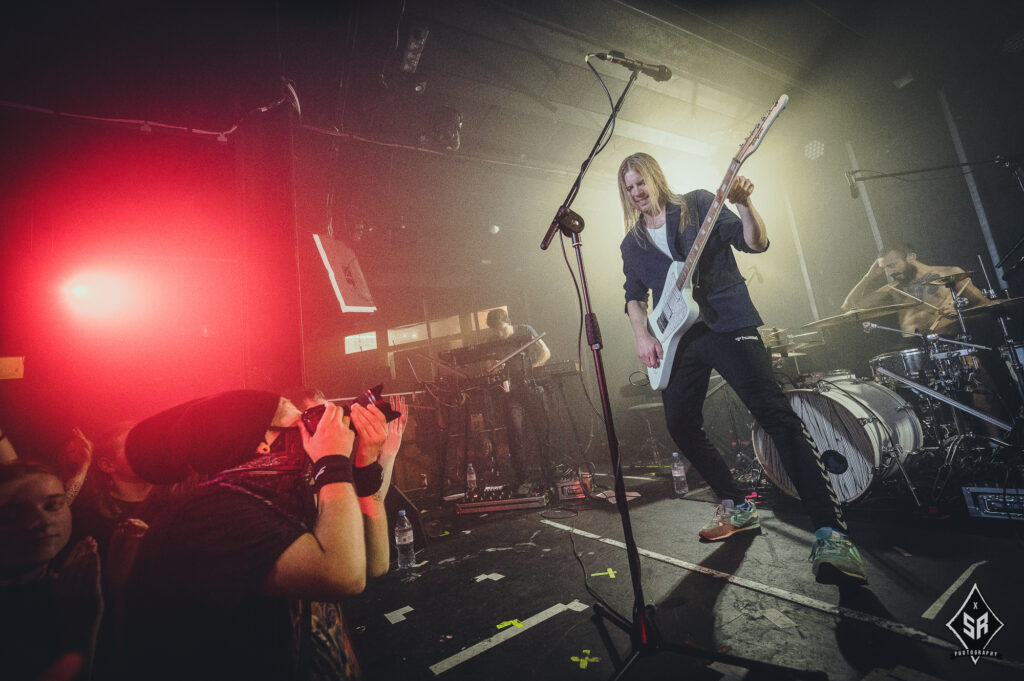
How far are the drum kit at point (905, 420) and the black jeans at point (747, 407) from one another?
3.42 feet

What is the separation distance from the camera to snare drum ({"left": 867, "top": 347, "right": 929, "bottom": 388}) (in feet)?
12.0

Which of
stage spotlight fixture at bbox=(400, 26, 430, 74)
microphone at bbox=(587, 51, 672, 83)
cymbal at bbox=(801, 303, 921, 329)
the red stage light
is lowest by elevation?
cymbal at bbox=(801, 303, 921, 329)

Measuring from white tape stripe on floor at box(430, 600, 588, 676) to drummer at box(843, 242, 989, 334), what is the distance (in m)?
4.93

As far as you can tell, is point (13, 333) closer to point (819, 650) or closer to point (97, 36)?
point (97, 36)

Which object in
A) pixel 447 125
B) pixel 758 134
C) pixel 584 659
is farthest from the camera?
pixel 447 125

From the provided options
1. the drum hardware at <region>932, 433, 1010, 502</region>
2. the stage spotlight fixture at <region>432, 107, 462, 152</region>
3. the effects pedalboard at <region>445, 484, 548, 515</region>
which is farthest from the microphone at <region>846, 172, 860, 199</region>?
the effects pedalboard at <region>445, 484, 548, 515</region>

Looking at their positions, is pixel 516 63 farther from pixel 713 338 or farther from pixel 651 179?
pixel 713 338

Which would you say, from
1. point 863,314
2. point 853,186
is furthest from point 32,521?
point 853,186

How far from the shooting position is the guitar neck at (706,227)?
2.12 m

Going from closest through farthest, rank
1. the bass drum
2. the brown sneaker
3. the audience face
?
the audience face, the brown sneaker, the bass drum

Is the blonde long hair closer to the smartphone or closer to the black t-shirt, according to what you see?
the smartphone

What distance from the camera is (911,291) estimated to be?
5039mm

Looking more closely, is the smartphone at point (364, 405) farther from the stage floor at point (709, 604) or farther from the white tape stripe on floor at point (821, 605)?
the white tape stripe on floor at point (821, 605)

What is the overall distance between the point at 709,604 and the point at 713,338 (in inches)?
54.3
